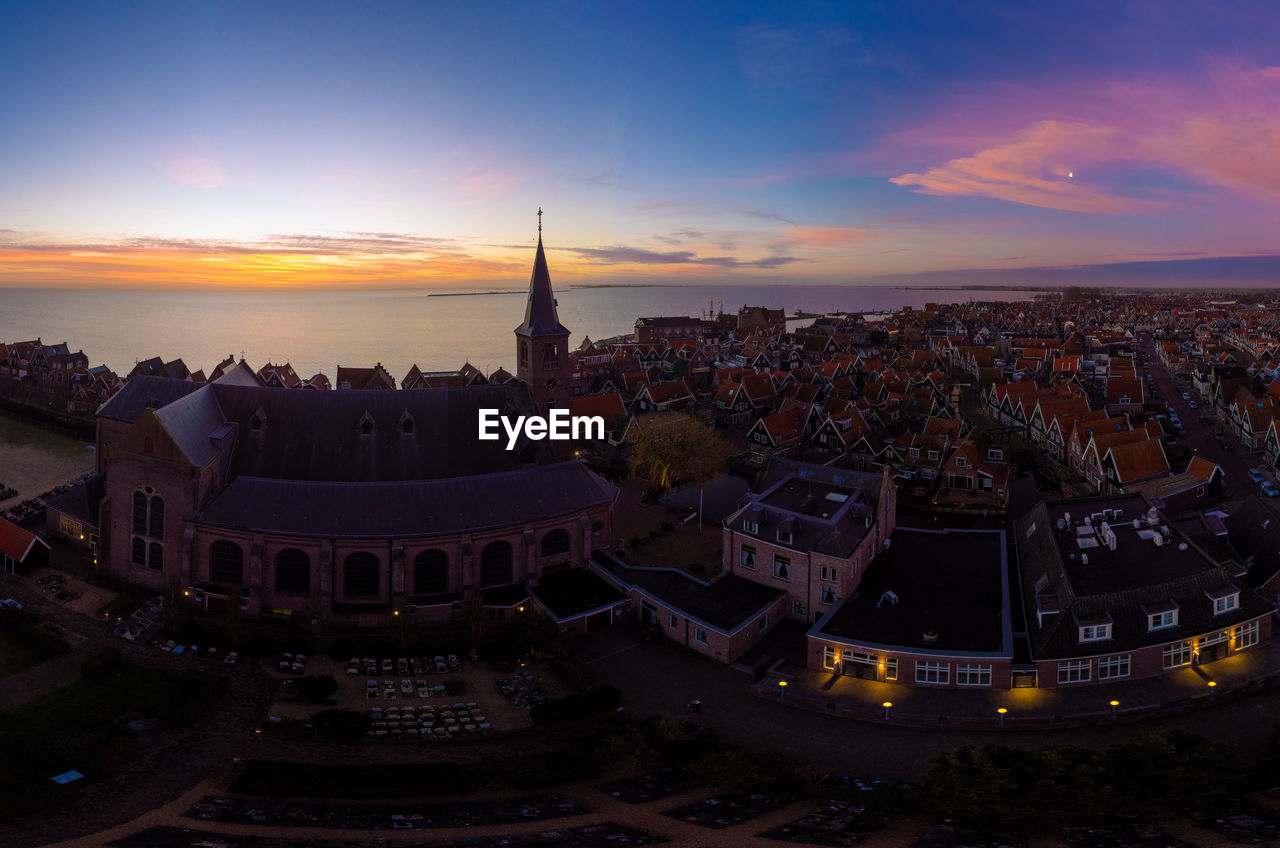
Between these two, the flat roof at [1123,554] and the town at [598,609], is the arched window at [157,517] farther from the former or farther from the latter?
the flat roof at [1123,554]

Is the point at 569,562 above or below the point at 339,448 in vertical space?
below

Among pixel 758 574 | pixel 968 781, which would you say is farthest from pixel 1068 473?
pixel 968 781

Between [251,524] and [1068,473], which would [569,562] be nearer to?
[251,524]

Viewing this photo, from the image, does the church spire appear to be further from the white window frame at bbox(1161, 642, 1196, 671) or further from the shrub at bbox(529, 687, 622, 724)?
the white window frame at bbox(1161, 642, 1196, 671)

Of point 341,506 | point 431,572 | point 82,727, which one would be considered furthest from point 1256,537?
point 82,727

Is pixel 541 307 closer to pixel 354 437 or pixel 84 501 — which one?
pixel 354 437
